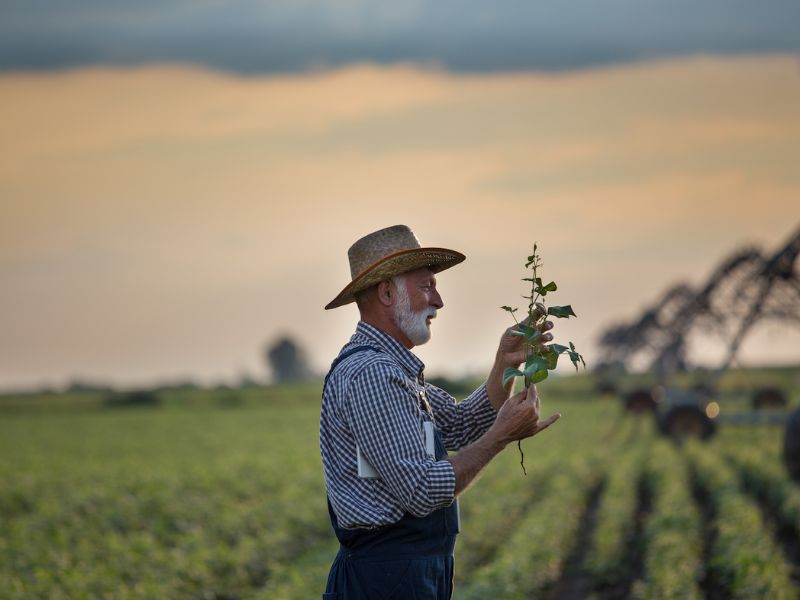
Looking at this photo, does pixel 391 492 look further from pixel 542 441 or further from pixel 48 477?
pixel 542 441

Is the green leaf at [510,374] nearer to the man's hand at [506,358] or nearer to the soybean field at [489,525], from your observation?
the man's hand at [506,358]

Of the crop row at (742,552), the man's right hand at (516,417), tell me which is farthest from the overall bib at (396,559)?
the crop row at (742,552)

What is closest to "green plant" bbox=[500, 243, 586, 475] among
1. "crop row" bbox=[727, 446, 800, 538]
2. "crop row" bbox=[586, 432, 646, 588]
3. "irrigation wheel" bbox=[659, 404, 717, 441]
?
"crop row" bbox=[586, 432, 646, 588]

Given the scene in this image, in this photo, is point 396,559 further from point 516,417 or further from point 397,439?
point 516,417

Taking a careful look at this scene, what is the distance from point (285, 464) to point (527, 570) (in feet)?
43.2

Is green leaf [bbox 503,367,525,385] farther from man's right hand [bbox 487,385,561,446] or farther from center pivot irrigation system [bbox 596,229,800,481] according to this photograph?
center pivot irrigation system [bbox 596,229,800,481]

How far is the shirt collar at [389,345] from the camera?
466 centimetres

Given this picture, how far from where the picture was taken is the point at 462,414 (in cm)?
507

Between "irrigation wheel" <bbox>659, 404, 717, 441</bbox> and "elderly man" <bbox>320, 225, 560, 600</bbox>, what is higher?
"elderly man" <bbox>320, 225, 560, 600</bbox>

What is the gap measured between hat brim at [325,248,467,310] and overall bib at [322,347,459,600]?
25 centimetres

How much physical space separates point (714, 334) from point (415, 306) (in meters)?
23.9

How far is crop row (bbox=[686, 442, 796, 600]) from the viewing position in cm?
923

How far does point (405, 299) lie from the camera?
15.3 feet

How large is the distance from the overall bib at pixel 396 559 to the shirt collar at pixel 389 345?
0.08 metres
